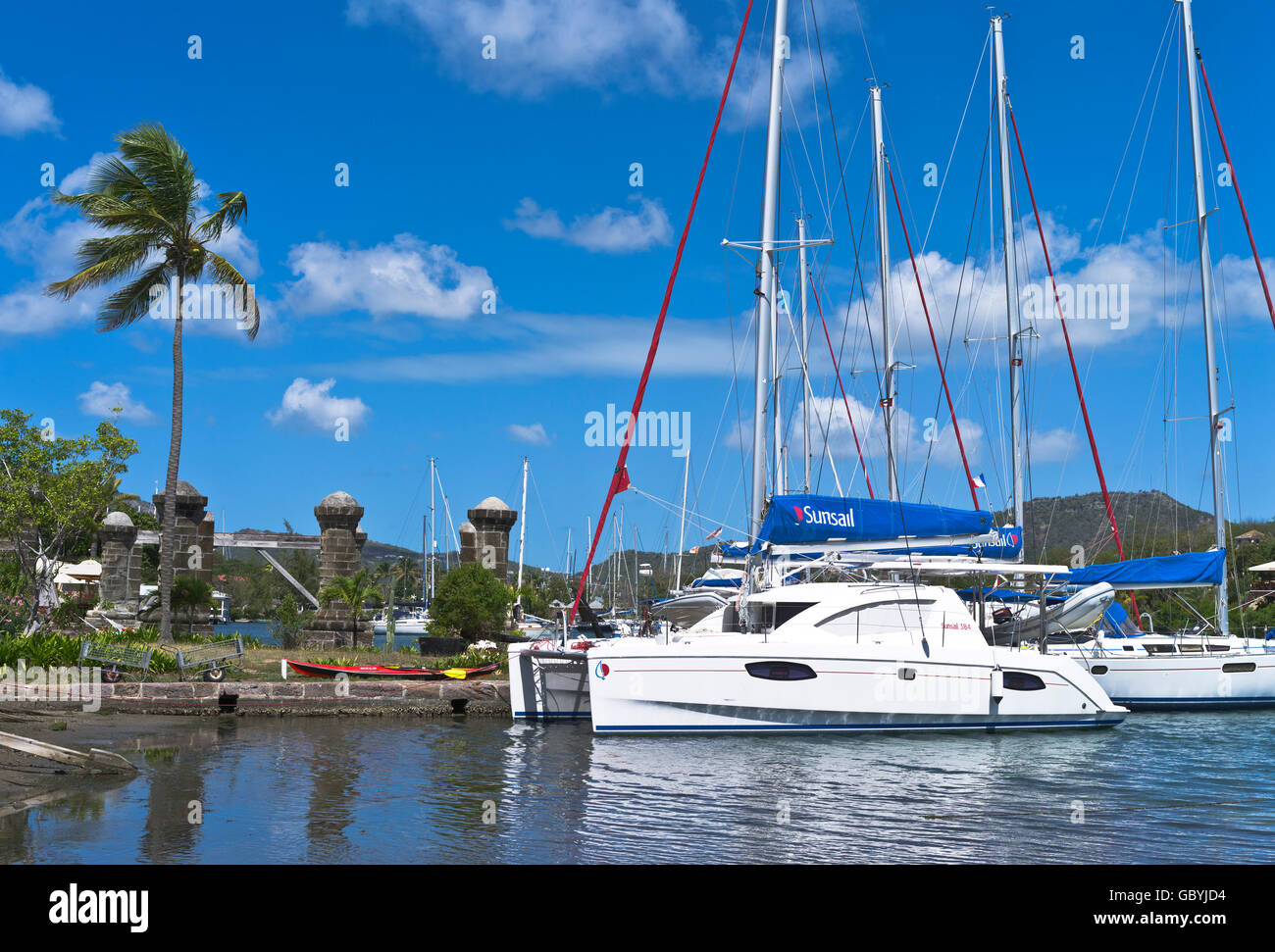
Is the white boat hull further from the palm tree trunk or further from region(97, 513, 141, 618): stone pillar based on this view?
region(97, 513, 141, 618): stone pillar

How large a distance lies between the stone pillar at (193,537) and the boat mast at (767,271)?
16.4 meters

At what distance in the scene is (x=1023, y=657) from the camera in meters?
20.0

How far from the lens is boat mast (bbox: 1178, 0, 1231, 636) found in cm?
2664

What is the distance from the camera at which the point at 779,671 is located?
18.8 metres

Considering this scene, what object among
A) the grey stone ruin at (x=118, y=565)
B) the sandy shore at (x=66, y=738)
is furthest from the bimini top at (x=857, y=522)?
the grey stone ruin at (x=118, y=565)

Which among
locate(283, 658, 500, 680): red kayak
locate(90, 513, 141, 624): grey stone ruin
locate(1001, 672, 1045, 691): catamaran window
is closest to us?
locate(1001, 672, 1045, 691): catamaran window

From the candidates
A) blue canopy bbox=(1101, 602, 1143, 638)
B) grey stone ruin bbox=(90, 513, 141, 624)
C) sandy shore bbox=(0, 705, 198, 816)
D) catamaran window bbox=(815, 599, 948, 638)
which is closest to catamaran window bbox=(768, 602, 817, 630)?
catamaran window bbox=(815, 599, 948, 638)

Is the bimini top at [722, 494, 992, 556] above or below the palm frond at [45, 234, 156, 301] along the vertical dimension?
below

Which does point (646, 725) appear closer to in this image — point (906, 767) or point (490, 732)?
point (490, 732)

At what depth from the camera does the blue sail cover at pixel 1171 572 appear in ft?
84.1

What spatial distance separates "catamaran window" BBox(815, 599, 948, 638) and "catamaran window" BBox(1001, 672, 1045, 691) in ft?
5.34

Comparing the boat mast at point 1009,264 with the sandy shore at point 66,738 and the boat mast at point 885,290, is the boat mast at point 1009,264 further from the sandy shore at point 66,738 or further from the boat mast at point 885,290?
the sandy shore at point 66,738
